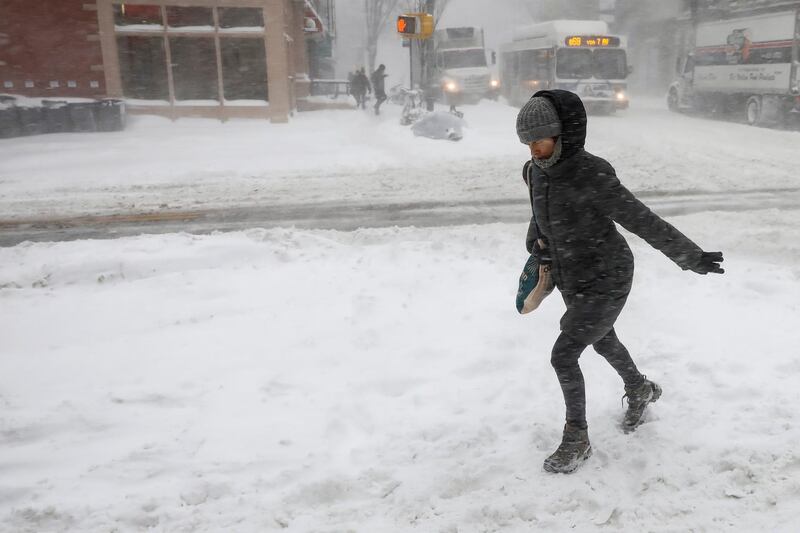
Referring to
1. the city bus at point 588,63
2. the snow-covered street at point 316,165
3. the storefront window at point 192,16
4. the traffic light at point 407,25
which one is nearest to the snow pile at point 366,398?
the snow-covered street at point 316,165

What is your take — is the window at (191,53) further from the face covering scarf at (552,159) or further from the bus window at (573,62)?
the face covering scarf at (552,159)

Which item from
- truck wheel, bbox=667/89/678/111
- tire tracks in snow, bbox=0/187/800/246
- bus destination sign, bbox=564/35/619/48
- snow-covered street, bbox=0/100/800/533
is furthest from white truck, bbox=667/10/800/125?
snow-covered street, bbox=0/100/800/533

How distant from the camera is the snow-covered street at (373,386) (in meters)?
3.17

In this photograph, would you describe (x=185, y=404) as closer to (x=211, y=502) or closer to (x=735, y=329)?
(x=211, y=502)

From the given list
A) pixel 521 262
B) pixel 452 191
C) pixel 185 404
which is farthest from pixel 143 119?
pixel 185 404

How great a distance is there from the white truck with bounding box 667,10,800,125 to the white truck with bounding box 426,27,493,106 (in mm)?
8624

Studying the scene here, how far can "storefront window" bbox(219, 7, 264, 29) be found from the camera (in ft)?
64.3

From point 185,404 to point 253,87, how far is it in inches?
703

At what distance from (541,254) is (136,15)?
19.2 m

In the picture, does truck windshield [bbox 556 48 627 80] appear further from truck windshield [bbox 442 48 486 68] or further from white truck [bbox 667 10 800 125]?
truck windshield [bbox 442 48 486 68]

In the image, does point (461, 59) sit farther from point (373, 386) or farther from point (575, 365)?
point (575, 365)

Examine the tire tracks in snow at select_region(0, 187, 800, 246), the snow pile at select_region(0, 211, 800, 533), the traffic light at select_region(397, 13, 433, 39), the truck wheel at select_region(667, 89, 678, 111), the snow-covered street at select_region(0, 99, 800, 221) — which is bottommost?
the snow pile at select_region(0, 211, 800, 533)

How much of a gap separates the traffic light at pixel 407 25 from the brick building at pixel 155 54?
15.2 feet

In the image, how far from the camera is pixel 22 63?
59.9ft
